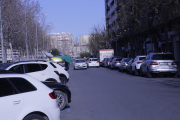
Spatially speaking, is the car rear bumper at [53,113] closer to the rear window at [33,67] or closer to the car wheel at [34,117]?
the car wheel at [34,117]

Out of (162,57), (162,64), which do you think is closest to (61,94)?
(162,64)

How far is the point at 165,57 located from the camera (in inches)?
811

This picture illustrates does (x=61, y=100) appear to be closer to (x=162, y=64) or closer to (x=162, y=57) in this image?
(x=162, y=64)

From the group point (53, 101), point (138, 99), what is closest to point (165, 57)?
point (138, 99)

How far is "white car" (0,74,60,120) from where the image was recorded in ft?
17.6

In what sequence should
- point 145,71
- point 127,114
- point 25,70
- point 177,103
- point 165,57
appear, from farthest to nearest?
point 145,71, point 165,57, point 25,70, point 177,103, point 127,114

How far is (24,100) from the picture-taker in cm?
557

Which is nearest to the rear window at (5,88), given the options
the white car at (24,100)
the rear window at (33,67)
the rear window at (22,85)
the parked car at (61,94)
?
the white car at (24,100)

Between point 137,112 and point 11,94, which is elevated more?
point 11,94

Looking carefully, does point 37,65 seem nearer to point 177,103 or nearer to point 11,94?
point 177,103

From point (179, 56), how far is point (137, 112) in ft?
96.2

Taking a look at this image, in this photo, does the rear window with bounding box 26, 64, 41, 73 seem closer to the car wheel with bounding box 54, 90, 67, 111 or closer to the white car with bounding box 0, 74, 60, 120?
the car wheel with bounding box 54, 90, 67, 111

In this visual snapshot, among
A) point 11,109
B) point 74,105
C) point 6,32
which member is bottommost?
point 74,105

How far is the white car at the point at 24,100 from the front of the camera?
5.36m
